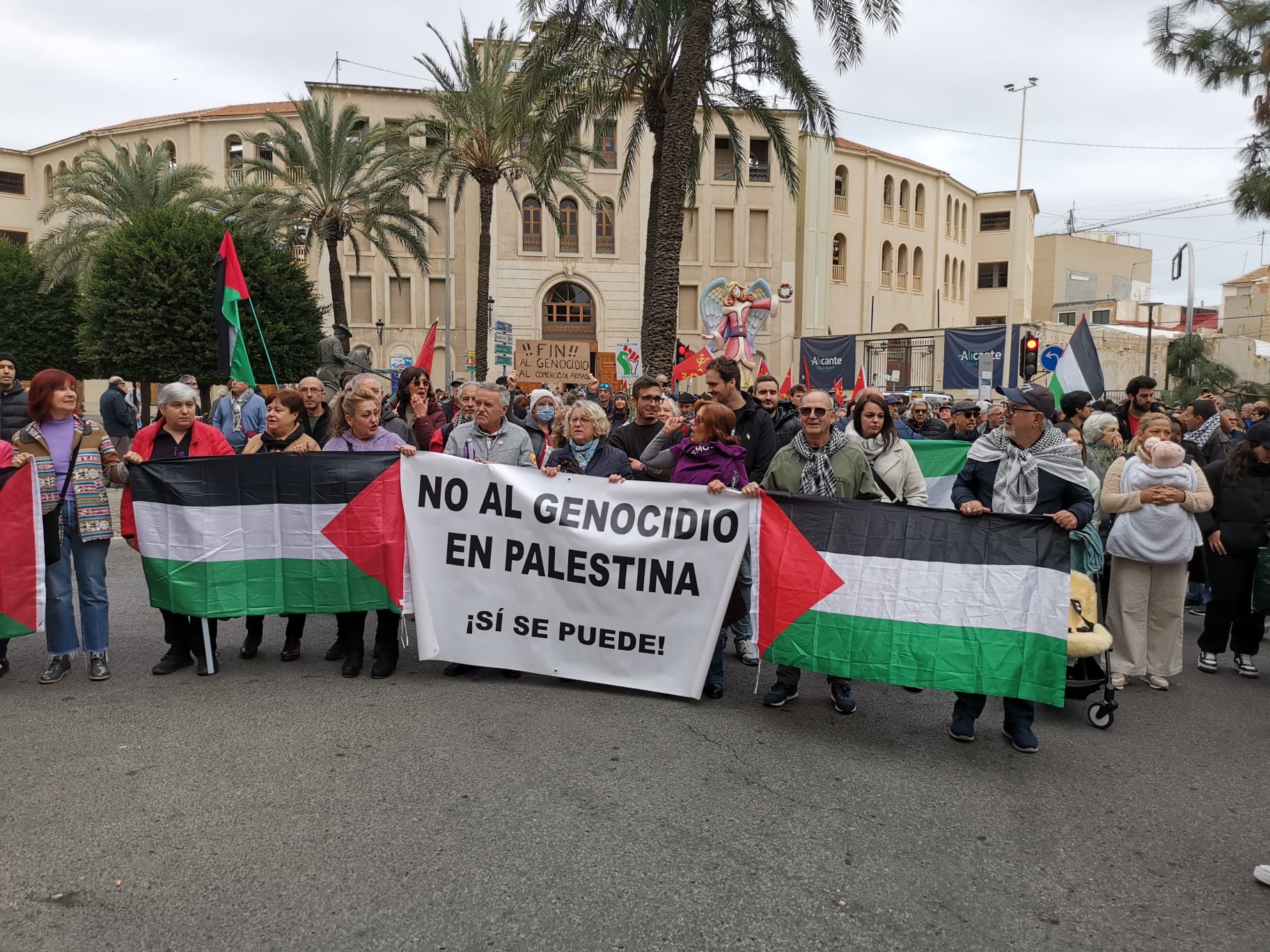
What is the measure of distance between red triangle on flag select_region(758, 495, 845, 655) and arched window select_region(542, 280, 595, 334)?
41.8m

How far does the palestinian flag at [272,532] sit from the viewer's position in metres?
5.95

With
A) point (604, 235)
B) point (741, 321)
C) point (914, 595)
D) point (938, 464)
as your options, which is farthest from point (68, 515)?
point (604, 235)

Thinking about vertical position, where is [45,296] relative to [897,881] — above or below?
above

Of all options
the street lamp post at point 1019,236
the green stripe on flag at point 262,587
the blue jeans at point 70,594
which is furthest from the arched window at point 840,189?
the blue jeans at point 70,594

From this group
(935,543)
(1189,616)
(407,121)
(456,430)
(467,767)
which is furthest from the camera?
(407,121)

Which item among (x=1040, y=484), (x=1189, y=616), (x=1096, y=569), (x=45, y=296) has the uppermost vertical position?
(x=45, y=296)

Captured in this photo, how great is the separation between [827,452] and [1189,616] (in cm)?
513

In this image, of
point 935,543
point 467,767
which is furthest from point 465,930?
point 935,543

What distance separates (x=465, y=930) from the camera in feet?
10.2

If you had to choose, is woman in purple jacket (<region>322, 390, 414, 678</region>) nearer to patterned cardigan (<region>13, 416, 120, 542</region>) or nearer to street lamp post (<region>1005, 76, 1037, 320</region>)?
patterned cardigan (<region>13, 416, 120, 542</region>)

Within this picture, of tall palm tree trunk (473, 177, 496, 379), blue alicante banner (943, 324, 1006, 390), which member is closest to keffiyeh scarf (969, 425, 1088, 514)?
blue alicante banner (943, 324, 1006, 390)

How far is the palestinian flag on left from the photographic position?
18.2ft

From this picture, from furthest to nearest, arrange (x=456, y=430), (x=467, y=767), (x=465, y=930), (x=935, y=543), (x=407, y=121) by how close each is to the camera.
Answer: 1. (x=407, y=121)
2. (x=456, y=430)
3. (x=935, y=543)
4. (x=467, y=767)
5. (x=465, y=930)

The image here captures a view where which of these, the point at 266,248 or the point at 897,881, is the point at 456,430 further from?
the point at 266,248
